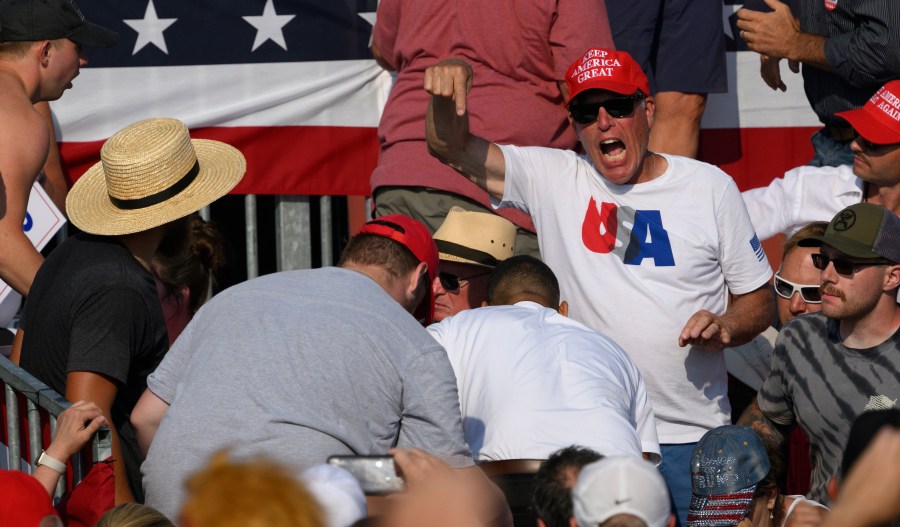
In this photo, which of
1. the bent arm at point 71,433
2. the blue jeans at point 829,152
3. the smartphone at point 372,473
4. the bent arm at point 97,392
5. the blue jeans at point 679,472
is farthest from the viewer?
the blue jeans at point 829,152

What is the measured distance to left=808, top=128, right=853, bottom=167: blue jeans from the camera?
19.2 ft

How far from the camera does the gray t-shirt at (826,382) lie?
13.9 ft

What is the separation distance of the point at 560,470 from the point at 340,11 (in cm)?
421

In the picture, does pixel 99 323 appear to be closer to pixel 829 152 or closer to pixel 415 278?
pixel 415 278

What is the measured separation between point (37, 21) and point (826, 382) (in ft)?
10.1

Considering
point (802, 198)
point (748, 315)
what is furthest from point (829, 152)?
point (748, 315)

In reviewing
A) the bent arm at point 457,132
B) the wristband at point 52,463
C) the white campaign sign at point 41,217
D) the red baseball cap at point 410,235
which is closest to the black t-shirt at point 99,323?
the wristband at point 52,463

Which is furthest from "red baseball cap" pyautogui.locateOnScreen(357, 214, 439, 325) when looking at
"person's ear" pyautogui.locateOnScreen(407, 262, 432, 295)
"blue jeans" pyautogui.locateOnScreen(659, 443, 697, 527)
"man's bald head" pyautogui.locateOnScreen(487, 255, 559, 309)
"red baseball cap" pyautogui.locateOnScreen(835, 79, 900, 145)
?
"red baseball cap" pyautogui.locateOnScreen(835, 79, 900, 145)

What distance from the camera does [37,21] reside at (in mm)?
4887

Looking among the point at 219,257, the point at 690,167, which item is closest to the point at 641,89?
the point at 690,167

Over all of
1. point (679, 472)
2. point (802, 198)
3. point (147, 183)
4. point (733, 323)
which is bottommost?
point (679, 472)

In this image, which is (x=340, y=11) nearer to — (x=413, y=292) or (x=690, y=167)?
(x=690, y=167)

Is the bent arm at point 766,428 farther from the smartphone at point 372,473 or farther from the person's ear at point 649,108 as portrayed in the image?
the smartphone at point 372,473

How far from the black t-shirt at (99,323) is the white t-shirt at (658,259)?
4.70 feet
